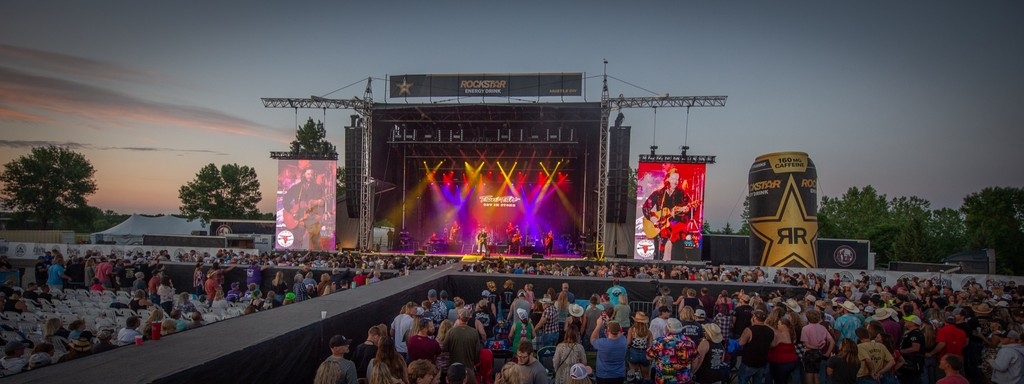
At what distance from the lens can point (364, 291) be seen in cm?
962

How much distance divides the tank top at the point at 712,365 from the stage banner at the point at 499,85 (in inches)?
777

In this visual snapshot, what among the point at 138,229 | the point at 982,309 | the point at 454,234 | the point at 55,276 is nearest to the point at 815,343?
the point at 982,309

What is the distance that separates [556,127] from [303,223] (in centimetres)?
1436

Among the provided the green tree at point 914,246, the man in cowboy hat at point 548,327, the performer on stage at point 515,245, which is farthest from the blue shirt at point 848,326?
the green tree at point 914,246

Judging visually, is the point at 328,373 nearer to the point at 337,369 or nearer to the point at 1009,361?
the point at 337,369

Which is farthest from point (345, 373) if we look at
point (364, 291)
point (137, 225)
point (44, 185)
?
point (44, 185)

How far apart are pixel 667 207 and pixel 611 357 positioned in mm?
21157

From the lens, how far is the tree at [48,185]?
54812 millimetres

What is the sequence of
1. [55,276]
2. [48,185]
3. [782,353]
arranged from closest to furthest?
[782,353] < [55,276] < [48,185]

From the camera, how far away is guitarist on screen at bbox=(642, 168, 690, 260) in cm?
2580

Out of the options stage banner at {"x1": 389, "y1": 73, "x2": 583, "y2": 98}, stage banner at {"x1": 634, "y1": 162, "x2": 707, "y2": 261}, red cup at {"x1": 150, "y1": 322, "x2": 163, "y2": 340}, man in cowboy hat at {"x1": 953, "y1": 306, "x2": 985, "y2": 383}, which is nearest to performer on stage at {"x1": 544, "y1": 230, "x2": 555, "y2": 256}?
stage banner at {"x1": 634, "y1": 162, "x2": 707, "y2": 261}

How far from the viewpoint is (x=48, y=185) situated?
56.7 m

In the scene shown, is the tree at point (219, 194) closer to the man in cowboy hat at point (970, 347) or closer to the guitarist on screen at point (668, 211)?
the guitarist on screen at point (668, 211)

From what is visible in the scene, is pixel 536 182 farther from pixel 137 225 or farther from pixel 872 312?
pixel 137 225
